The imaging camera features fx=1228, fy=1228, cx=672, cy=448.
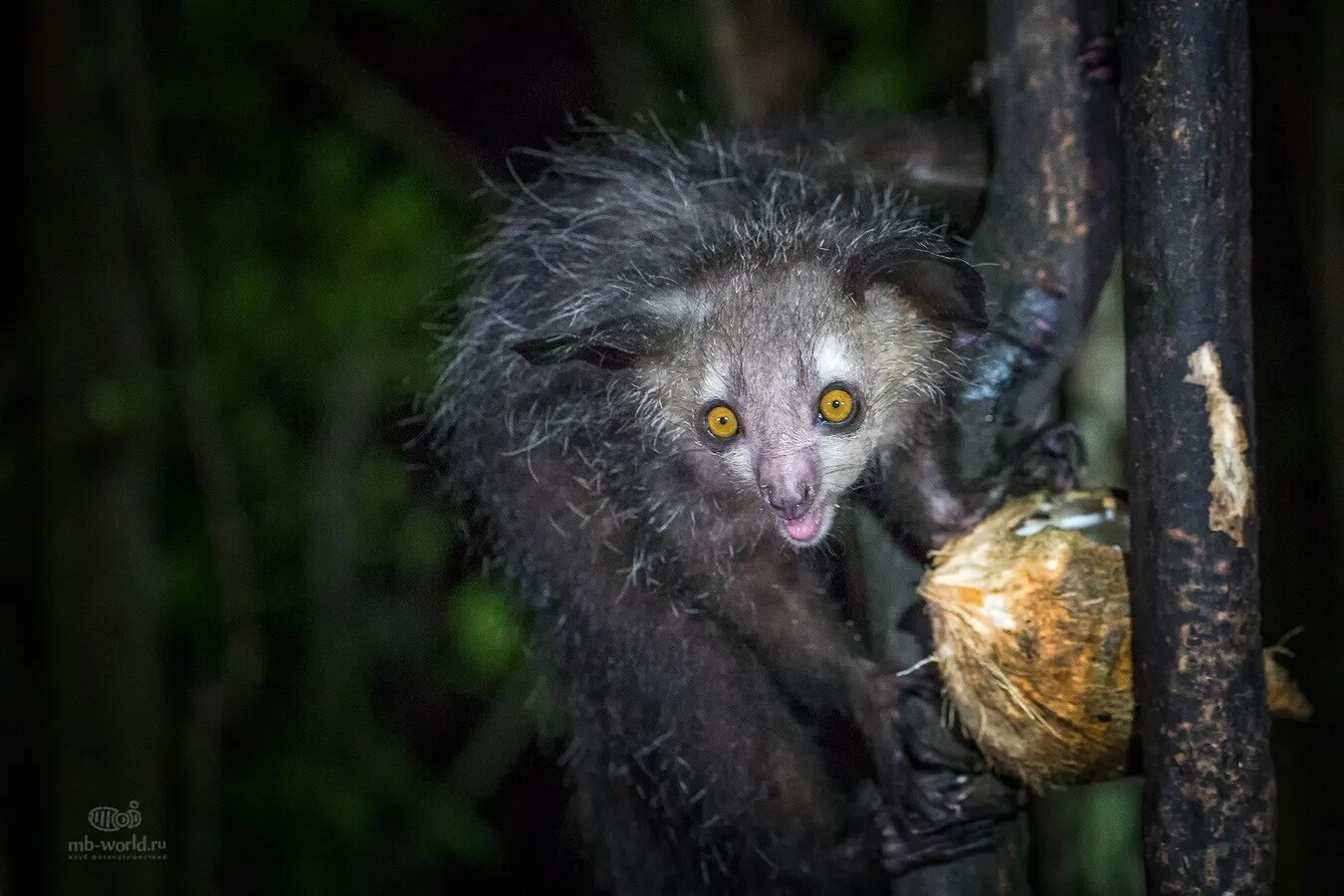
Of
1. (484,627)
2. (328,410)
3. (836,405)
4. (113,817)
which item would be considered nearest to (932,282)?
(836,405)

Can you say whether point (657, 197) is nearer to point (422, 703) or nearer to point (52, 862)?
point (52, 862)

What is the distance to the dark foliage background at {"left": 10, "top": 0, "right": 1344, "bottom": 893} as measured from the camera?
3449 millimetres

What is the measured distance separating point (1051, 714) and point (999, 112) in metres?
1.03

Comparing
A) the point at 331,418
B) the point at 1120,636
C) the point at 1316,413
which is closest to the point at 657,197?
the point at 1120,636

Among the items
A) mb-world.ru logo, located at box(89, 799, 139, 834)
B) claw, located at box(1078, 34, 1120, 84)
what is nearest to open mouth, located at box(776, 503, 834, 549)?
claw, located at box(1078, 34, 1120, 84)

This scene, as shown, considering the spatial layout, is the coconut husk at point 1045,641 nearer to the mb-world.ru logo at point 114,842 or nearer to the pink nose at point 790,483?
the pink nose at point 790,483

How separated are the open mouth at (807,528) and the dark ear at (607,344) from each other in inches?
16.1

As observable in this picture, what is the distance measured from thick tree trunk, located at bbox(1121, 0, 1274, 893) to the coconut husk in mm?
79

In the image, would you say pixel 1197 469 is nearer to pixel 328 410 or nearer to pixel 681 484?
pixel 681 484

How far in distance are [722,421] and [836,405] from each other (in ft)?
0.64

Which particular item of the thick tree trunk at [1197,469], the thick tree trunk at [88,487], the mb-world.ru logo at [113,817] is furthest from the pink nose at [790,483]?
the mb-world.ru logo at [113,817]

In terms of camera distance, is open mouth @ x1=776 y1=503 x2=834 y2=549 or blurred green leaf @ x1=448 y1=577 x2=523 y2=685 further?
blurred green leaf @ x1=448 y1=577 x2=523 y2=685

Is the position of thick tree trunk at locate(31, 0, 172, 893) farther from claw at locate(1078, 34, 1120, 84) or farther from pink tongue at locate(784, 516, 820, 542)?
claw at locate(1078, 34, 1120, 84)

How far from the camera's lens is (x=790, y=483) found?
1.94 metres
